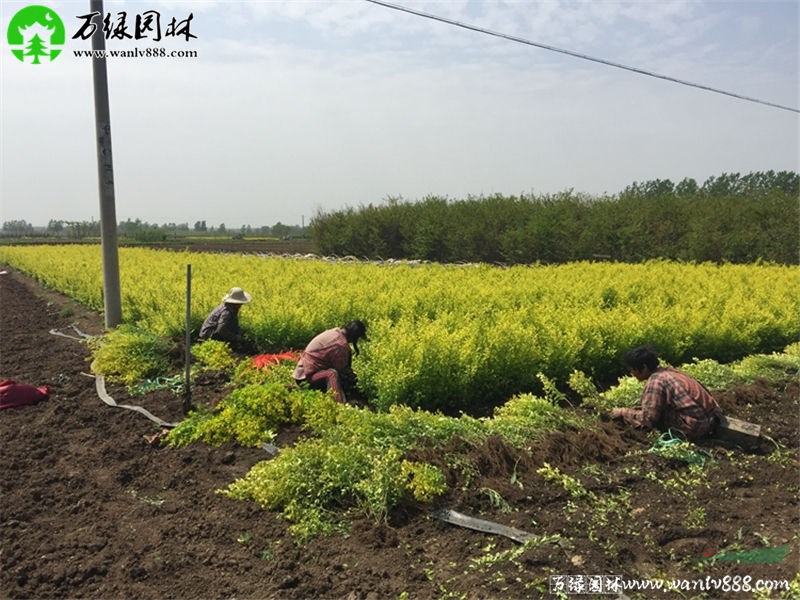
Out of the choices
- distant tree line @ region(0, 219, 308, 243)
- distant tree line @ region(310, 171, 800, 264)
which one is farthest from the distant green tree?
distant tree line @ region(310, 171, 800, 264)

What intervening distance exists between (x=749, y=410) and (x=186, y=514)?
17.5ft

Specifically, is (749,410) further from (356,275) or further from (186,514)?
(356,275)

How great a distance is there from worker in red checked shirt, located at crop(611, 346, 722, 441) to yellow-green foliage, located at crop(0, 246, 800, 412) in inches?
62.5

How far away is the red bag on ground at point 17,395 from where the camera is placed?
20.1 ft

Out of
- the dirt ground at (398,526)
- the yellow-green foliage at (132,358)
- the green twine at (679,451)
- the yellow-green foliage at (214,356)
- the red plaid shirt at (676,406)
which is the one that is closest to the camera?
the dirt ground at (398,526)

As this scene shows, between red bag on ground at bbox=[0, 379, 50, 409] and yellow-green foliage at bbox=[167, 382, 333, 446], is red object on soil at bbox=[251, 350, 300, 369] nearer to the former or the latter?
yellow-green foliage at bbox=[167, 382, 333, 446]

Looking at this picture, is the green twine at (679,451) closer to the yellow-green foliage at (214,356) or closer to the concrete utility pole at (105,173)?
the yellow-green foliage at (214,356)

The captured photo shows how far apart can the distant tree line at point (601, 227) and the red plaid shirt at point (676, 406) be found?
47.5ft

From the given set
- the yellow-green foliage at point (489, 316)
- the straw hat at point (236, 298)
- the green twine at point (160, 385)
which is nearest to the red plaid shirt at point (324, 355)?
the yellow-green foliage at point (489, 316)

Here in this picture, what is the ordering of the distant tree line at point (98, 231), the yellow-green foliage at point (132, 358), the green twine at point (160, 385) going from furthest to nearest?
the distant tree line at point (98, 231)
the yellow-green foliage at point (132, 358)
the green twine at point (160, 385)

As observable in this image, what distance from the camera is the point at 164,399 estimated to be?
20.7ft

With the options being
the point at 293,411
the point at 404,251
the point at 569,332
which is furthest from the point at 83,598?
the point at 404,251

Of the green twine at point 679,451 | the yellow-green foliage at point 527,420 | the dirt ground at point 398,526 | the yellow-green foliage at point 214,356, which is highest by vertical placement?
the yellow-green foliage at point 214,356

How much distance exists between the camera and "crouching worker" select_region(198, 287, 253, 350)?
7898 mm
